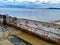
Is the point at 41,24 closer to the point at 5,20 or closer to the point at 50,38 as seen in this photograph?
the point at 50,38

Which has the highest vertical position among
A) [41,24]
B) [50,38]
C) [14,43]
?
[41,24]

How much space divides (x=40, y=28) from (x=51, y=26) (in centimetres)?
48

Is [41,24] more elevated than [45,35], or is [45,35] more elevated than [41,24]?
[41,24]

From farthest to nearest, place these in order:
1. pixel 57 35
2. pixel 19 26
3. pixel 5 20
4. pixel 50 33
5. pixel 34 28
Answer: pixel 5 20
pixel 19 26
pixel 34 28
pixel 50 33
pixel 57 35

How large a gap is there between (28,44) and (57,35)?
917 mm

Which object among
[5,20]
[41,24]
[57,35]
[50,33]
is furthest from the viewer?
[5,20]

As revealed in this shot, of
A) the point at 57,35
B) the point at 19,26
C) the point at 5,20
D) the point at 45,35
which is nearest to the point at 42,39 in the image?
the point at 45,35

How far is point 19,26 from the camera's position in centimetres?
517

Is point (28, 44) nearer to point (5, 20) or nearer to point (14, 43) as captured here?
point (14, 43)

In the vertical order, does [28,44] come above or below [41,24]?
below

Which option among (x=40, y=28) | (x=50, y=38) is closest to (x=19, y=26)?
(x=40, y=28)

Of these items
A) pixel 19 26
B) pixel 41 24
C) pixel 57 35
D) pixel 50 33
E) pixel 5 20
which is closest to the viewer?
pixel 57 35

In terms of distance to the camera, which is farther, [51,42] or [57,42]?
[51,42]

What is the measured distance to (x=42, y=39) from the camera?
3.81m
